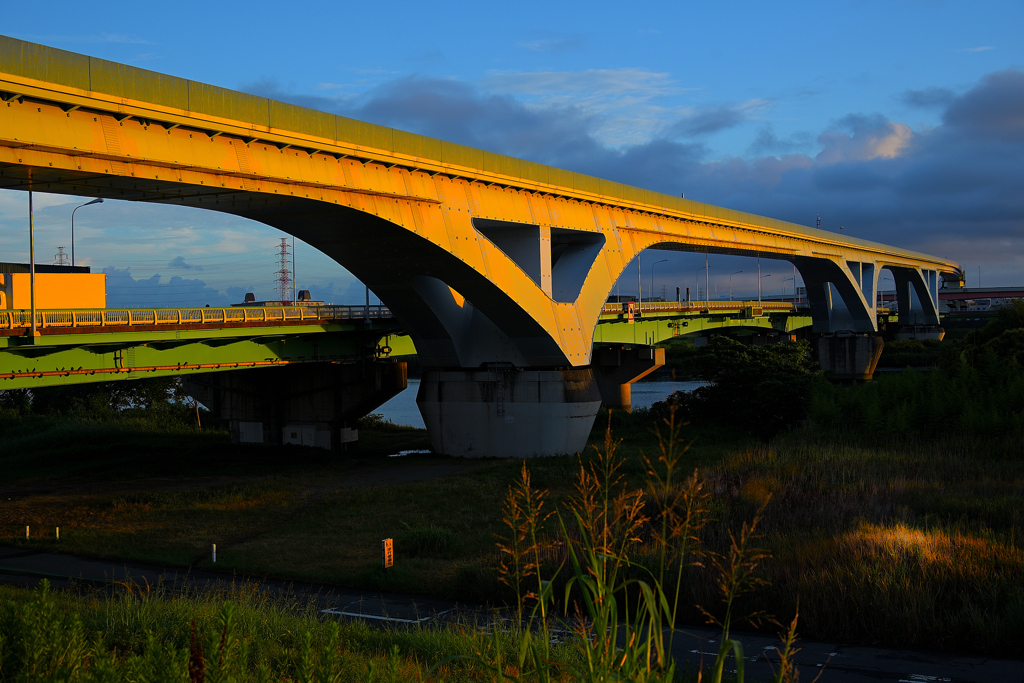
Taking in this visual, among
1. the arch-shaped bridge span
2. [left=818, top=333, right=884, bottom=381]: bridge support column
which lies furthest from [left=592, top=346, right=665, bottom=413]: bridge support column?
[left=818, top=333, right=884, bottom=381]: bridge support column

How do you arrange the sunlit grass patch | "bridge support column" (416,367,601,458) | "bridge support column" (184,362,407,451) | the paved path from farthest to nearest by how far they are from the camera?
"bridge support column" (184,362,407,451), "bridge support column" (416,367,601,458), the sunlit grass patch, the paved path

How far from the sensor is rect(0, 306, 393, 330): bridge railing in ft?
81.1

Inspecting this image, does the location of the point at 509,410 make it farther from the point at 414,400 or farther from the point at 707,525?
the point at 414,400

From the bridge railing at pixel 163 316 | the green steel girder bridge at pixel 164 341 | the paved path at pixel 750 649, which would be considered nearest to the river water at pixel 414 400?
the green steel girder bridge at pixel 164 341

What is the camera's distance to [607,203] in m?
37.2

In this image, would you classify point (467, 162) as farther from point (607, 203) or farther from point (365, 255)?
point (607, 203)

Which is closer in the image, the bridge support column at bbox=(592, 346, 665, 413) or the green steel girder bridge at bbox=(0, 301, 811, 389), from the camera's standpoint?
the green steel girder bridge at bbox=(0, 301, 811, 389)

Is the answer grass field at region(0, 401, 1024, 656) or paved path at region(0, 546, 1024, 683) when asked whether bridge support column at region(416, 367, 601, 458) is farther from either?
paved path at region(0, 546, 1024, 683)

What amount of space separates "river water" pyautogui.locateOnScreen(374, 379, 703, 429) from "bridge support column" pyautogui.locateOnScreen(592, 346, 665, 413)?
390 cm

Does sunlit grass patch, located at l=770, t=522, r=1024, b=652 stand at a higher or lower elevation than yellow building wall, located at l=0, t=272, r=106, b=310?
lower

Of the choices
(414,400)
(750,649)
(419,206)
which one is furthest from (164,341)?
(414,400)

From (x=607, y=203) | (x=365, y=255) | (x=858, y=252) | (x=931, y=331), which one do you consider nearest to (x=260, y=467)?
(x=365, y=255)

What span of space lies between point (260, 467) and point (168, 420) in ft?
74.0

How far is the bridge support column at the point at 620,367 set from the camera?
192 feet
